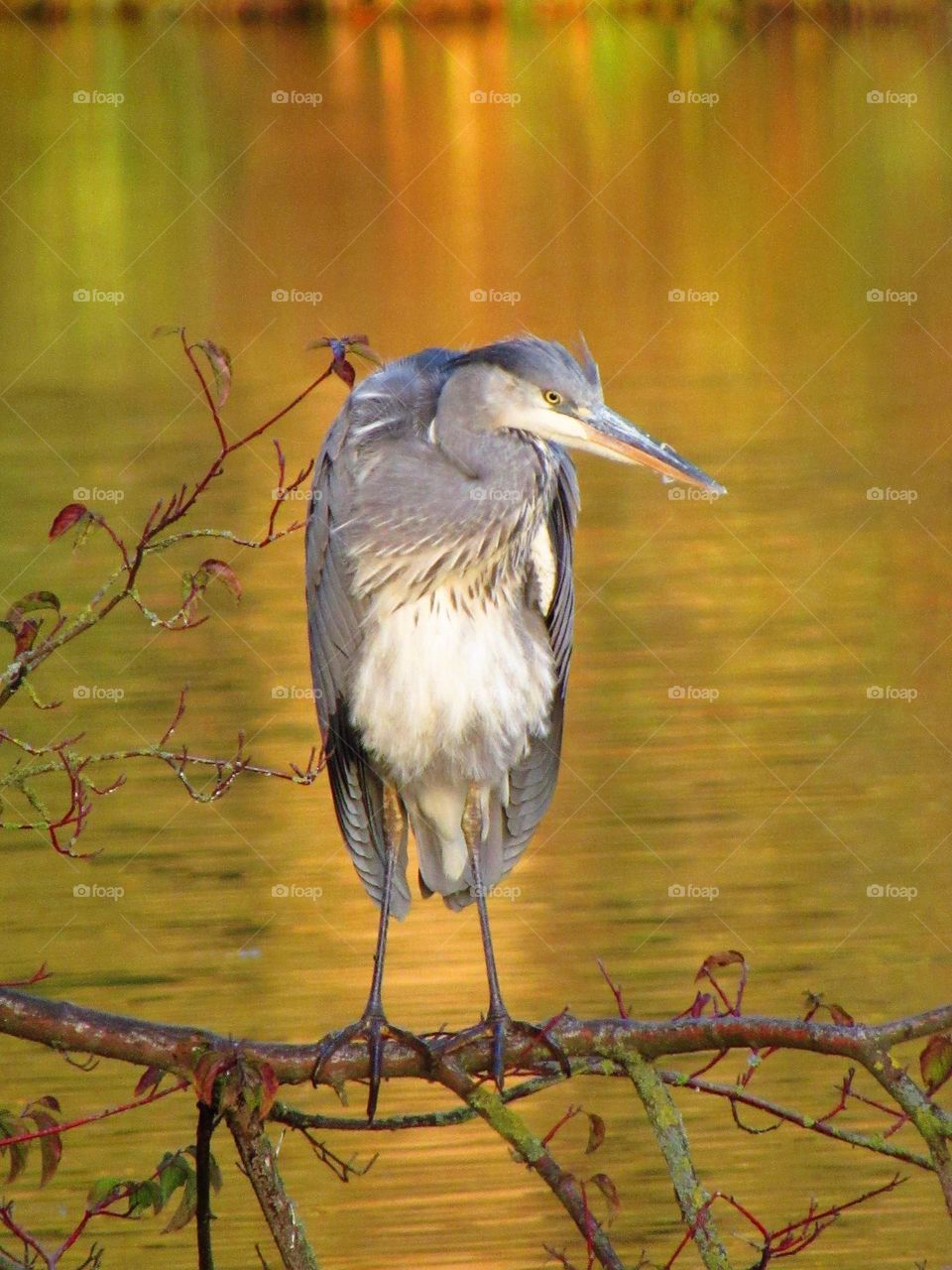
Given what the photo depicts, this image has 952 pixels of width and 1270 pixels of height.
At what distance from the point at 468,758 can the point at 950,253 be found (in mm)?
17605

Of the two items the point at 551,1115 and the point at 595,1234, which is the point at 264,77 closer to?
the point at 551,1115

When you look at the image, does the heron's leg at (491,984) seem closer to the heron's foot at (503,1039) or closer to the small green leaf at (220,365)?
the heron's foot at (503,1039)

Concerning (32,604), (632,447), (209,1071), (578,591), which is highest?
(32,604)

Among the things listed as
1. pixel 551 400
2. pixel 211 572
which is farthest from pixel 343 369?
pixel 551 400

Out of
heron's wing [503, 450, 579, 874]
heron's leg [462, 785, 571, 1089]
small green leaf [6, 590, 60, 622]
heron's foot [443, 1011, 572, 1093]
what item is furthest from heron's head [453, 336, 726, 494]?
small green leaf [6, 590, 60, 622]

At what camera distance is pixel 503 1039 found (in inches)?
179

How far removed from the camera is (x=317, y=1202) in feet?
19.5

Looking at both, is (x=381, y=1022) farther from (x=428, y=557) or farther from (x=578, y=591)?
(x=578, y=591)

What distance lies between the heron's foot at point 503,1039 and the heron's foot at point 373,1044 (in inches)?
3.6

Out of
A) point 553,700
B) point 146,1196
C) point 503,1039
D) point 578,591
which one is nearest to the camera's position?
point 146,1196

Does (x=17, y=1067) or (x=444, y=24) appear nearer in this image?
(x=17, y=1067)

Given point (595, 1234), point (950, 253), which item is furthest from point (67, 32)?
point (595, 1234)

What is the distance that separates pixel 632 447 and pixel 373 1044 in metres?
1.32

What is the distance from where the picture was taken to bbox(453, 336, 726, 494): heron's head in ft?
16.4
